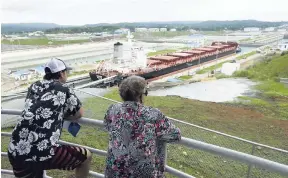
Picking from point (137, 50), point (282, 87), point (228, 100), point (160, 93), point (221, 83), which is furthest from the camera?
point (137, 50)

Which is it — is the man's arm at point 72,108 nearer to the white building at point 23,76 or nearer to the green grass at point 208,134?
the green grass at point 208,134

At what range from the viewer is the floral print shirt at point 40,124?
1475mm

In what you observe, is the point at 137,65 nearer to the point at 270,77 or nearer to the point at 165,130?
the point at 270,77

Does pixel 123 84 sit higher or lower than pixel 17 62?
higher

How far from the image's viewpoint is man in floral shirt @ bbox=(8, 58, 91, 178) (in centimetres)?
148

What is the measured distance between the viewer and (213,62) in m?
37.0

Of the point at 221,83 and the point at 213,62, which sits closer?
the point at 221,83

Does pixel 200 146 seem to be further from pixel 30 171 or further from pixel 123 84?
pixel 30 171

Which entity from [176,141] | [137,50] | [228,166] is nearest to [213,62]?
[137,50]

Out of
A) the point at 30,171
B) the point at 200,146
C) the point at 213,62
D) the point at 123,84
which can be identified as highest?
the point at 123,84

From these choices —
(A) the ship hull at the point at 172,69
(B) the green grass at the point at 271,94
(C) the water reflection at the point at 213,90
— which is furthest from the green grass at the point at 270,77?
(A) the ship hull at the point at 172,69

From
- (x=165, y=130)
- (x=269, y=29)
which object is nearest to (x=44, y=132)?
(x=165, y=130)

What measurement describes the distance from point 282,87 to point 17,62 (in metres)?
28.4

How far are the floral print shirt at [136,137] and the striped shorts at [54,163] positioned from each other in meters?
0.27
